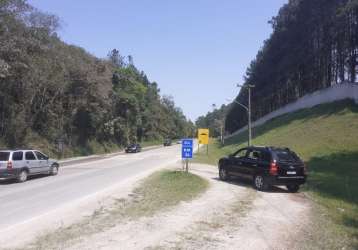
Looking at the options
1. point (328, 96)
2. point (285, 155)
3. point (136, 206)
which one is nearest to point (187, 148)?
point (285, 155)

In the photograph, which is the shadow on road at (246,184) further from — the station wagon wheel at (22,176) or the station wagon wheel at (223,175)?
the station wagon wheel at (22,176)

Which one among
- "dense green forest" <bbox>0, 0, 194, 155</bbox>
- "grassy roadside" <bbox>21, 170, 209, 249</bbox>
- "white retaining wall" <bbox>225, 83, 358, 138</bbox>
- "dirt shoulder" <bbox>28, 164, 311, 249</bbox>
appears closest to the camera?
"dirt shoulder" <bbox>28, 164, 311, 249</bbox>

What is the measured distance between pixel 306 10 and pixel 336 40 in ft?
35.4

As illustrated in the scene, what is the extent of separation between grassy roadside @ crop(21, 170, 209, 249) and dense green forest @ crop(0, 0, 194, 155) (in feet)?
47.3

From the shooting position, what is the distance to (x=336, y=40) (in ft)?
202

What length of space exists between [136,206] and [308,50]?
62.5m

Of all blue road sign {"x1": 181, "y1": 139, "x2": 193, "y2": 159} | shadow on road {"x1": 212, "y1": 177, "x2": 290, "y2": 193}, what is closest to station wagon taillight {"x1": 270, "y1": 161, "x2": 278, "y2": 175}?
shadow on road {"x1": 212, "y1": 177, "x2": 290, "y2": 193}

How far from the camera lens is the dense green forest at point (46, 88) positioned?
33.0m

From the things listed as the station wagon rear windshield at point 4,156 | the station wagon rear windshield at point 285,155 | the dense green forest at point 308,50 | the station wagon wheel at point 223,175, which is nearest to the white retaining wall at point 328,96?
the dense green forest at point 308,50

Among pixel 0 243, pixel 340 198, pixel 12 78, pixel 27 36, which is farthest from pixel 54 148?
pixel 0 243

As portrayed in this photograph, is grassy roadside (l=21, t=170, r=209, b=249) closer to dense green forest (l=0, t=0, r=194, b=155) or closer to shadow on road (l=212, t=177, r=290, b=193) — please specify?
shadow on road (l=212, t=177, r=290, b=193)

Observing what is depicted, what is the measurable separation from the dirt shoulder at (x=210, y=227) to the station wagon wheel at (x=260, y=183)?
→ 109 inches

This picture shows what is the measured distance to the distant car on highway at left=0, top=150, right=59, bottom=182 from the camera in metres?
21.8

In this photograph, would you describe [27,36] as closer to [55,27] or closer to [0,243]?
[55,27]
